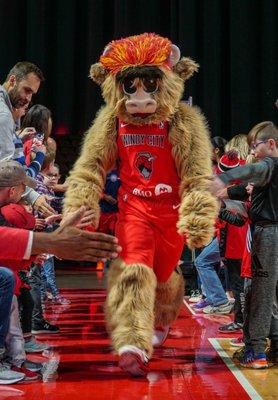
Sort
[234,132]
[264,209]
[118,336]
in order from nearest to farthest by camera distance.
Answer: [118,336] → [264,209] → [234,132]

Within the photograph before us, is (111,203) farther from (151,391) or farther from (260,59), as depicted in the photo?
(260,59)

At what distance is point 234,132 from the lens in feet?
26.8

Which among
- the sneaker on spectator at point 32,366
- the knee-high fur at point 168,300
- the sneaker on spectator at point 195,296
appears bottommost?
the sneaker on spectator at point 195,296

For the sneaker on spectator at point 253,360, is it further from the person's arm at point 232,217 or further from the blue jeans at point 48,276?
the blue jeans at point 48,276

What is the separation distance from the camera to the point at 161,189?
10.3 ft

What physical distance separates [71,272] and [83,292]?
223 centimetres

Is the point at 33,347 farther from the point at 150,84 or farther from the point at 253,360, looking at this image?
the point at 150,84

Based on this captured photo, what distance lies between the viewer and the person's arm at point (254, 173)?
2891 millimetres

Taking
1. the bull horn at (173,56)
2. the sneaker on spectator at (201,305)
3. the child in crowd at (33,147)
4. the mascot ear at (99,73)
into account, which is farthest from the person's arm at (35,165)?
the sneaker on spectator at (201,305)

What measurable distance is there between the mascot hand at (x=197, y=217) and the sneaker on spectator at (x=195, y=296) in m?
2.46

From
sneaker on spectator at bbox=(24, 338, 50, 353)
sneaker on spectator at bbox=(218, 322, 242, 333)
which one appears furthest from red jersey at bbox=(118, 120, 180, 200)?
sneaker on spectator at bbox=(218, 322, 242, 333)

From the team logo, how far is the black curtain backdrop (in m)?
5.13

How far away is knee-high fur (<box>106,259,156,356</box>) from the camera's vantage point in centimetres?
283

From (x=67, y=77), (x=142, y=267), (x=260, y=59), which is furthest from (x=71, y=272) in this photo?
(x=142, y=267)
